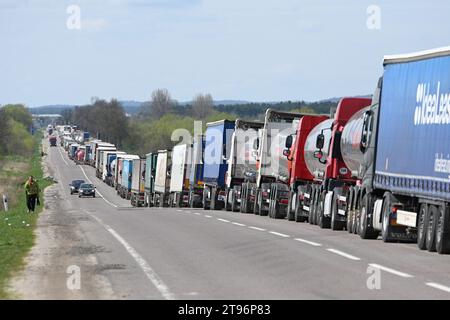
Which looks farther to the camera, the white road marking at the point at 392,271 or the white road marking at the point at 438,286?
the white road marking at the point at 392,271

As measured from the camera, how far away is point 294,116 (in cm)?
3884

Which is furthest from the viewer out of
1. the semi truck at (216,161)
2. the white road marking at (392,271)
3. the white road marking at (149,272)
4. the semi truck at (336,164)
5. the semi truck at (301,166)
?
the semi truck at (216,161)

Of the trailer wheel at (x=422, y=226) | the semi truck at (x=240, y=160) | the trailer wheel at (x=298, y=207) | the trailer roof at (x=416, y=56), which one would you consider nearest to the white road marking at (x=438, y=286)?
the trailer roof at (x=416, y=56)

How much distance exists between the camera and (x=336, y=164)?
29.4m

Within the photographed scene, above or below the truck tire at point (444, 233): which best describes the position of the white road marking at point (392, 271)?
below

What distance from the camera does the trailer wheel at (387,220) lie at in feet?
75.2

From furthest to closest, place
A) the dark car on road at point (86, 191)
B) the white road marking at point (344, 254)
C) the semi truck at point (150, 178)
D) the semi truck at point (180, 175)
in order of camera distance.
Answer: the dark car on road at point (86, 191) → the semi truck at point (150, 178) → the semi truck at point (180, 175) → the white road marking at point (344, 254)

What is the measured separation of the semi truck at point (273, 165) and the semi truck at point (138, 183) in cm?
3189

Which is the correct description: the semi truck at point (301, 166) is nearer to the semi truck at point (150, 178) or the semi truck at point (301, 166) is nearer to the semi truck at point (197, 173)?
the semi truck at point (197, 173)

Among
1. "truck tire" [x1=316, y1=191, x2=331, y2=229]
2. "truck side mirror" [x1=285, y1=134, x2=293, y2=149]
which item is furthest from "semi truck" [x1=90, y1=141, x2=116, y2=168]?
"truck tire" [x1=316, y1=191, x2=331, y2=229]

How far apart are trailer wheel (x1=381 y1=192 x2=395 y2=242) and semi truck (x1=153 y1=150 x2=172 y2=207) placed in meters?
37.4

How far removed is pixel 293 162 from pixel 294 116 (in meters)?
4.90

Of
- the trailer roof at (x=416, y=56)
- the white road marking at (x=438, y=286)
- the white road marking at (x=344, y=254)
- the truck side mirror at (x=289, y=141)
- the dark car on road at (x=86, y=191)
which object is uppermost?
the trailer roof at (x=416, y=56)

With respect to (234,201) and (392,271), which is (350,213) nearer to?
(392,271)
